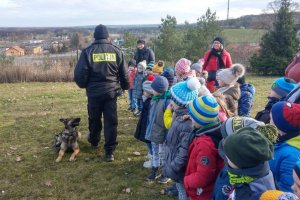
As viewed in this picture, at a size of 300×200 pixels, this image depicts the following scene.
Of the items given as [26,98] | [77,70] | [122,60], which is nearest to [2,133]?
[77,70]

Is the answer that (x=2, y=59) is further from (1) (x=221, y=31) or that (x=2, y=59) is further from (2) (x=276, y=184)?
(2) (x=276, y=184)

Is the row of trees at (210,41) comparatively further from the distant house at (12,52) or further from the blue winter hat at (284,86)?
the blue winter hat at (284,86)

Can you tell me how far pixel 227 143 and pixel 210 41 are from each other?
26.5 meters

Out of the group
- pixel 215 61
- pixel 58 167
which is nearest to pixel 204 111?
pixel 58 167

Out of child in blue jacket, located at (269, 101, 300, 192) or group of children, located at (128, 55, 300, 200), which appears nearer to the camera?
group of children, located at (128, 55, 300, 200)

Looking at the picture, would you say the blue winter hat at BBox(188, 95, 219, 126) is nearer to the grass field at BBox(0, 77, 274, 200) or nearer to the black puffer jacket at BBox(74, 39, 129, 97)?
the grass field at BBox(0, 77, 274, 200)

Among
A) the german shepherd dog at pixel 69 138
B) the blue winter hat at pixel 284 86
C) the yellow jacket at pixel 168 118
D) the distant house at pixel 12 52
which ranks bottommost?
the german shepherd dog at pixel 69 138

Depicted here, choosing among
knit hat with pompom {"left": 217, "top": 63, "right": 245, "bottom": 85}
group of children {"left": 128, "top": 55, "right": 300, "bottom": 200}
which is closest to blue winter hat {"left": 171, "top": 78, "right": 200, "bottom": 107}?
group of children {"left": 128, "top": 55, "right": 300, "bottom": 200}

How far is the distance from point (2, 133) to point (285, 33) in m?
20.9

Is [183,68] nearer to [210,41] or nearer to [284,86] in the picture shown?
[284,86]

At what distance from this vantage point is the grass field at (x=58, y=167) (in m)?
4.95

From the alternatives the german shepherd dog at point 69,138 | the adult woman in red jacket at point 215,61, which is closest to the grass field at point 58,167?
the german shepherd dog at point 69,138

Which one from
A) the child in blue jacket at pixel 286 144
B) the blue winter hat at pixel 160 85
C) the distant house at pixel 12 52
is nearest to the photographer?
the child in blue jacket at pixel 286 144

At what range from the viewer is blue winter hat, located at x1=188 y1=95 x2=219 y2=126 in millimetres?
3033
